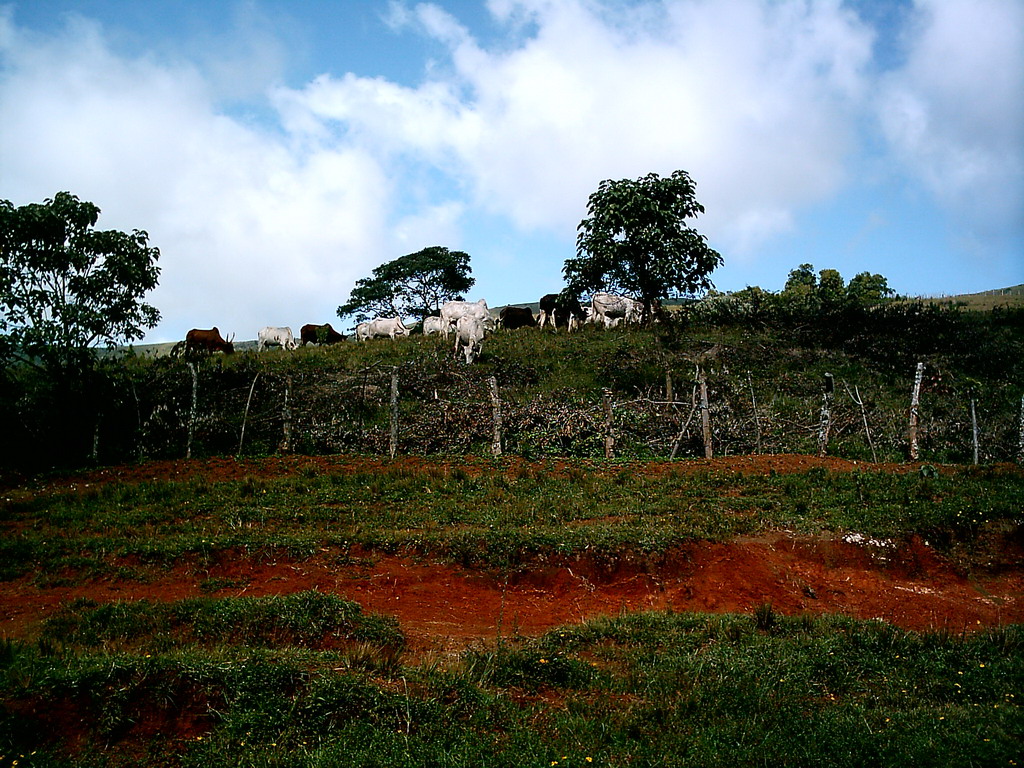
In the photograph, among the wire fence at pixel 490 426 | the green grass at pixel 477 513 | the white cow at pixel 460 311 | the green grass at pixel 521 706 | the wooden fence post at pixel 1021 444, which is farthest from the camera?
the white cow at pixel 460 311

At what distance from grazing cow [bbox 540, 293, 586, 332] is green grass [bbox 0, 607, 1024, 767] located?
24.2m

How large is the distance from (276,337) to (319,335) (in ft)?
6.55

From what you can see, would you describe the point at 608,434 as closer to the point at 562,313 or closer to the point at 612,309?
the point at 612,309

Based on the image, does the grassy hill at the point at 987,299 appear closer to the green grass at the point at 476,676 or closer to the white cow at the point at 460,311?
the white cow at the point at 460,311

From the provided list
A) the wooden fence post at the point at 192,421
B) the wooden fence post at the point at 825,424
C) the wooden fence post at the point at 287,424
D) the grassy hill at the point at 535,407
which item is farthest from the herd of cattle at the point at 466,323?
the wooden fence post at the point at 825,424

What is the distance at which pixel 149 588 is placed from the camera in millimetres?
9195

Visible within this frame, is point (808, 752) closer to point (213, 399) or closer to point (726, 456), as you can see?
point (726, 456)

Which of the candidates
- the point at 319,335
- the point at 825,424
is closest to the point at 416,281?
the point at 319,335

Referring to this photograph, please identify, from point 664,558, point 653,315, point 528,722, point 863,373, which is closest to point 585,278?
point 653,315

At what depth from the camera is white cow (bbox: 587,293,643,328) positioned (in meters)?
32.2

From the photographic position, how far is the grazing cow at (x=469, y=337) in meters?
23.9

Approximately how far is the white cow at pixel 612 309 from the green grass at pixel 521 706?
25590mm

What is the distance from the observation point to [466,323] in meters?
24.8

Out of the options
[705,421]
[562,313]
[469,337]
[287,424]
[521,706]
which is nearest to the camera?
[521,706]
